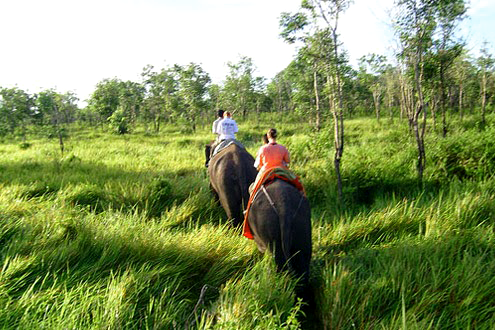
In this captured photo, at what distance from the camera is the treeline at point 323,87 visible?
5625 mm

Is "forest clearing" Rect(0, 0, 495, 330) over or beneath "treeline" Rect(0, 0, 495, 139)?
beneath

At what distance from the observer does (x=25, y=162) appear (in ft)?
26.9

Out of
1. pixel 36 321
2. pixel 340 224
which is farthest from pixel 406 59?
pixel 36 321

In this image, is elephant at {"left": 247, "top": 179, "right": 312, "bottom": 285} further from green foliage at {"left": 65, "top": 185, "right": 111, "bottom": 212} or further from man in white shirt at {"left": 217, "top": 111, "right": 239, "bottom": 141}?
green foliage at {"left": 65, "top": 185, "right": 111, "bottom": 212}

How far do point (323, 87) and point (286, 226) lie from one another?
13.5m

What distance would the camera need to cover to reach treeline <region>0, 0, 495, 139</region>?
562 cm

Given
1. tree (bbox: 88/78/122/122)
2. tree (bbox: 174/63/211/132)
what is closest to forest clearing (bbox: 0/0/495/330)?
tree (bbox: 174/63/211/132)

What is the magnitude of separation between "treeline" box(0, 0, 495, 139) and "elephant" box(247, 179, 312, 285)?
10.8 feet

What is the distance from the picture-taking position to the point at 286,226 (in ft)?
8.44

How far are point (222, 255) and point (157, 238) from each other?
0.78 meters

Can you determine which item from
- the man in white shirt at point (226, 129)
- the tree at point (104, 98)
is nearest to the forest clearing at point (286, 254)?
the man in white shirt at point (226, 129)

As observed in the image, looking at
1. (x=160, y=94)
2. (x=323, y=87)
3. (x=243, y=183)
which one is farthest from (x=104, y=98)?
(x=243, y=183)

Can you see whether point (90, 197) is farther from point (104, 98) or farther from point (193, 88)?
point (104, 98)

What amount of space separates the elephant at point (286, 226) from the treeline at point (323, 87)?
3.29 metres
